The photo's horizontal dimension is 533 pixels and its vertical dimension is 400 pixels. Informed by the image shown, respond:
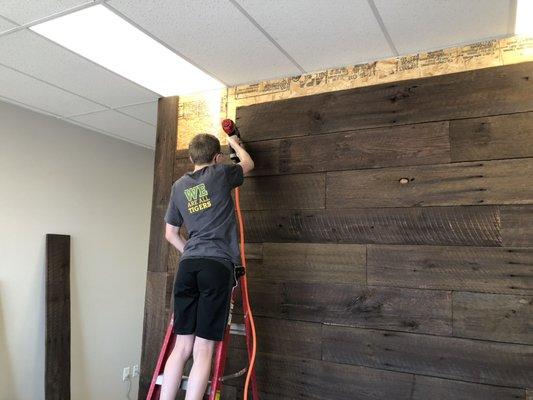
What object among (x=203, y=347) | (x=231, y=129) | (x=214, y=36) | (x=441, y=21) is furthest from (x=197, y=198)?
(x=441, y=21)

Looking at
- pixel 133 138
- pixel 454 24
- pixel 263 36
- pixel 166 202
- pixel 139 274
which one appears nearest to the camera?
pixel 454 24

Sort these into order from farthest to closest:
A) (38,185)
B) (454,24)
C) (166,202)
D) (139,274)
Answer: (139,274) < (38,185) < (166,202) < (454,24)

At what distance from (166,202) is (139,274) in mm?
1749

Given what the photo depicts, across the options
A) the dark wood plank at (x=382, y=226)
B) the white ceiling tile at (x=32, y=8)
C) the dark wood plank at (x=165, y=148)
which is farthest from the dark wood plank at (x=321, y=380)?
the white ceiling tile at (x=32, y=8)

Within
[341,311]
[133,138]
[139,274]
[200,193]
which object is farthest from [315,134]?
[139,274]

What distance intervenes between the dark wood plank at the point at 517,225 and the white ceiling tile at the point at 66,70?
2209 mm

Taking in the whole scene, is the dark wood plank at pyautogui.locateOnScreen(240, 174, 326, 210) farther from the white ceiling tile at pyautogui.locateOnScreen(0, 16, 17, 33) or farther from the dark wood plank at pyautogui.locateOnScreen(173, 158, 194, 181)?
the white ceiling tile at pyautogui.locateOnScreen(0, 16, 17, 33)

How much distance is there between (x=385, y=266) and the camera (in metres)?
2.07

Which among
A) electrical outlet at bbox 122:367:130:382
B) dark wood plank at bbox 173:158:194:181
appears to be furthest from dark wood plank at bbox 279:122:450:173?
electrical outlet at bbox 122:367:130:382

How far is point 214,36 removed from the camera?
2.09 meters

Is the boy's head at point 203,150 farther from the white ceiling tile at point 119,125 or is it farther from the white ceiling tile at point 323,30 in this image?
the white ceiling tile at point 119,125

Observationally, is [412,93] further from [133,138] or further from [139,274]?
Result: [139,274]

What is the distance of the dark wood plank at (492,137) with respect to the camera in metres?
1.88

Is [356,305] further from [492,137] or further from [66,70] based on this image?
[66,70]
